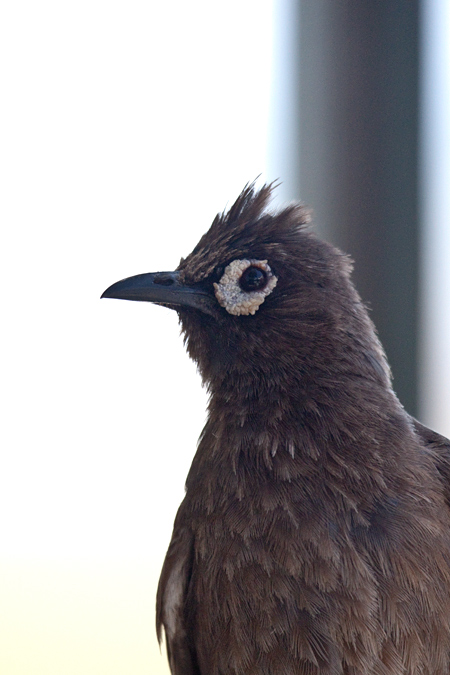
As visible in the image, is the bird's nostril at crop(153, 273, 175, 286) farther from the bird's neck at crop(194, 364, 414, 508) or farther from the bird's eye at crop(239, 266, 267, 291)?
the bird's neck at crop(194, 364, 414, 508)

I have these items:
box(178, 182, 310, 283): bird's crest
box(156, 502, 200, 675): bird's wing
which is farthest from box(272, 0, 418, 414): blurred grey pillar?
box(156, 502, 200, 675): bird's wing

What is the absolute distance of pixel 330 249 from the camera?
1.61m

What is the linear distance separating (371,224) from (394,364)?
50 centimetres

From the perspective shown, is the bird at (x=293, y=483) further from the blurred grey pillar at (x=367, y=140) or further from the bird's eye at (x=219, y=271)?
the blurred grey pillar at (x=367, y=140)

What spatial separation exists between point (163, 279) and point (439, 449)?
0.74m

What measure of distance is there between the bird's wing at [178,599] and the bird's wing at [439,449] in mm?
564

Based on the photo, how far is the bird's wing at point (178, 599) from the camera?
149 cm

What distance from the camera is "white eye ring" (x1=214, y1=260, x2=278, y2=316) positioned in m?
1.50

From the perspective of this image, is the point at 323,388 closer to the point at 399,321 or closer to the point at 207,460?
the point at 207,460

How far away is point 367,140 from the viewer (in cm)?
223

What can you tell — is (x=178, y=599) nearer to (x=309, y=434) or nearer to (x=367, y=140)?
(x=309, y=434)

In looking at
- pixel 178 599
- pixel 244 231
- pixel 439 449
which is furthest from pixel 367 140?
pixel 178 599

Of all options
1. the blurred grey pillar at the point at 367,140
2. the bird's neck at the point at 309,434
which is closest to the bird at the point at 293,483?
the bird's neck at the point at 309,434

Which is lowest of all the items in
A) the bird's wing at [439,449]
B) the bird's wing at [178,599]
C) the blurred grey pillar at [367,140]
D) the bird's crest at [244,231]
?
the bird's wing at [178,599]
